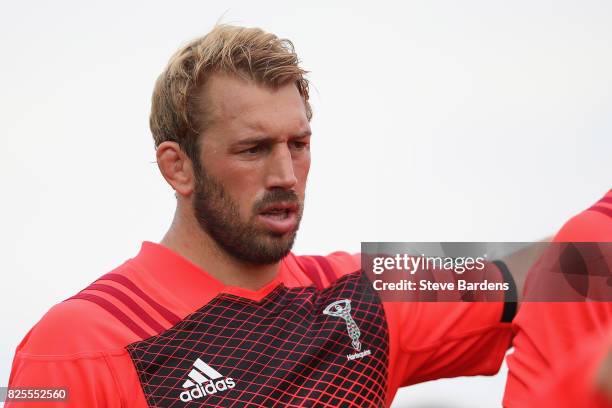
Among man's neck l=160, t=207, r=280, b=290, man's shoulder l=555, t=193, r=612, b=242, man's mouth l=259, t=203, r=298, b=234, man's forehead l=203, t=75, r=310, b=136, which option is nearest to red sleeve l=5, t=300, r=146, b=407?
man's neck l=160, t=207, r=280, b=290

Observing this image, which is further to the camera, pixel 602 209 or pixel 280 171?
pixel 280 171

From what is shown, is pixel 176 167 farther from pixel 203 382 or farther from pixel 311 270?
pixel 203 382

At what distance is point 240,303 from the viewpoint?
2.09 metres

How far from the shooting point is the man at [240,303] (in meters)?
1.92

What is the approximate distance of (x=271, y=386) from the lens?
1.97 metres

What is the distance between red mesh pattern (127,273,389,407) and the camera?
1930mm

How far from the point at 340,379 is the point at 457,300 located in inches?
15.0

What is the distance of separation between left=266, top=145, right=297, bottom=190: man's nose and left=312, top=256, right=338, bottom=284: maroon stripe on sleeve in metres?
0.33

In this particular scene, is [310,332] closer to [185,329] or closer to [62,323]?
[185,329]

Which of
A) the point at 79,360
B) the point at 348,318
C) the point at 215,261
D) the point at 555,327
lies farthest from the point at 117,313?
the point at 555,327

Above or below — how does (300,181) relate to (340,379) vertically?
above

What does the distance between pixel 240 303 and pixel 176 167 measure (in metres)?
0.37

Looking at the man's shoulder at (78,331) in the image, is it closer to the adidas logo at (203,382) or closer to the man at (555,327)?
the adidas logo at (203,382)

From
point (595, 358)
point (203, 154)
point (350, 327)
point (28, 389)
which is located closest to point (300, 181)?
point (203, 154)
